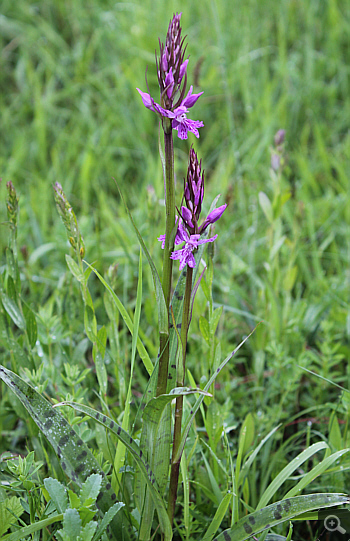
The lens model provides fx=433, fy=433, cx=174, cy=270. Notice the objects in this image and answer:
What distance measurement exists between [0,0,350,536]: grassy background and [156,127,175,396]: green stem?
51 centimetres

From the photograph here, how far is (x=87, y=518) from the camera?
46.9 inches

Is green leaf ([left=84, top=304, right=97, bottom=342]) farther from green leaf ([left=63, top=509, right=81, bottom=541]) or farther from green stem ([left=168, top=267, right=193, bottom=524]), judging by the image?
green leaf ([left=63, top=509, right=81, bottom=541])

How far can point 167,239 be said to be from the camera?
114 cm

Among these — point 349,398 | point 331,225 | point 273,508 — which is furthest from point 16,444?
point 331,225

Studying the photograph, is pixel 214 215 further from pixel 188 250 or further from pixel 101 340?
pixel 101 340

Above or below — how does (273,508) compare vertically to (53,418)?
below

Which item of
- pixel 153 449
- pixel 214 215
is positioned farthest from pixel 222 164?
pixel 153 449

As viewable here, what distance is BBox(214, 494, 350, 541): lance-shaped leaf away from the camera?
115 centimetres

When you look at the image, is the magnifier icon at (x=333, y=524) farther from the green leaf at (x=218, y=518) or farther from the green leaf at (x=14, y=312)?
the green leaf at (x=14, y=312)

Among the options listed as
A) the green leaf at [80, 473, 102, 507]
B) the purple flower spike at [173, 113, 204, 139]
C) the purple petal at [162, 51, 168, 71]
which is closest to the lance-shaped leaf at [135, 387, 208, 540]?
the green leaf at [80, 473, 102, 507]

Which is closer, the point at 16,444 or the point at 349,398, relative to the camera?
the point at 349,398

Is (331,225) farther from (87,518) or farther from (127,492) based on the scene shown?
(87,518)

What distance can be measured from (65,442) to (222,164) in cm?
248

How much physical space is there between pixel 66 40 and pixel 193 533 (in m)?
5.11
